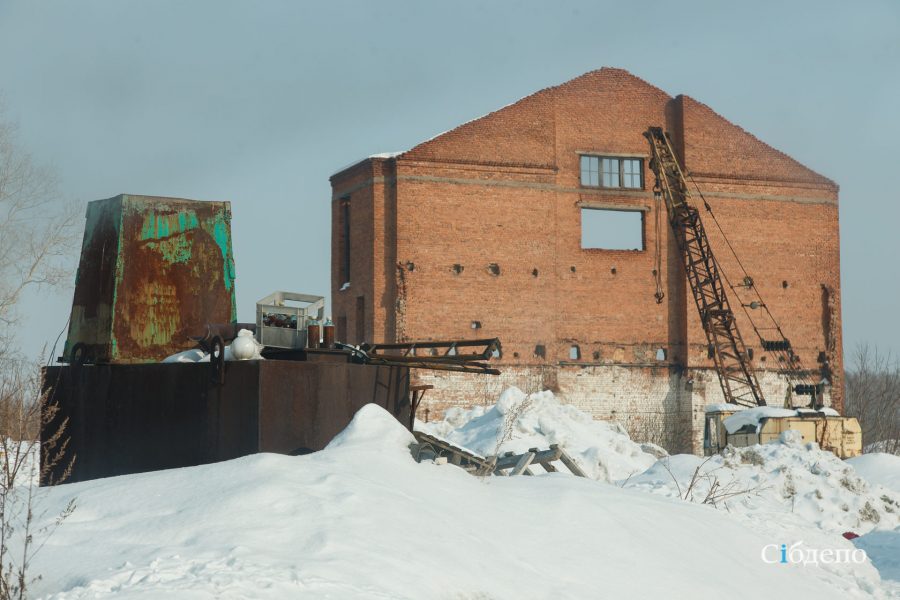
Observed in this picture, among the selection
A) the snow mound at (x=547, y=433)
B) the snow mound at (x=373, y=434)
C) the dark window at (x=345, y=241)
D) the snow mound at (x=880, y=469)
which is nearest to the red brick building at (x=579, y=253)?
the dark window at (x=345, y=241)

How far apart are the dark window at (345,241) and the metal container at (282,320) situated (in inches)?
810

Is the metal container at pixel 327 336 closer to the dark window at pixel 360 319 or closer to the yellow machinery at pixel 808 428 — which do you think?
the yellow machinery at pixel 808 428

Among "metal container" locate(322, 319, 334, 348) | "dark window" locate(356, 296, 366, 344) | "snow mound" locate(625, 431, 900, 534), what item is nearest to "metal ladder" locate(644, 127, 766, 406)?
"dark window" locate(356, 296, 366, 344)

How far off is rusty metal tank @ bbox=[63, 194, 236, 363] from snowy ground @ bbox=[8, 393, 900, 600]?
94.8 inches

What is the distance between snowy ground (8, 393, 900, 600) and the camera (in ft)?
17.6

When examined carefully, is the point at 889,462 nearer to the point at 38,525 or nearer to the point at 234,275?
the point at 234,275

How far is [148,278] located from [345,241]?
2078 cm

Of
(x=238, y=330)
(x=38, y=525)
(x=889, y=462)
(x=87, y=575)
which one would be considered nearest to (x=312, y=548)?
(x=87, y=575)

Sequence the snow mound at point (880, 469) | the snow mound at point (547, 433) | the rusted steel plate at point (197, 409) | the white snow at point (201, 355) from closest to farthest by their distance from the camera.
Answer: the rusted steel plate at point (197, 409)
the white snow at point (201, 355)
the snow mound at point (880, 469)
the snow mound at point (547, 433)

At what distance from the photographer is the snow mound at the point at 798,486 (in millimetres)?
13648

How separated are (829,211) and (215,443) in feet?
90.1

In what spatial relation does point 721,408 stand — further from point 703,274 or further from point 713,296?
point 703,274

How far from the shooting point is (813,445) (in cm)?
1739

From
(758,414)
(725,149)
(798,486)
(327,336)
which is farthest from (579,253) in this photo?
(327,336)
